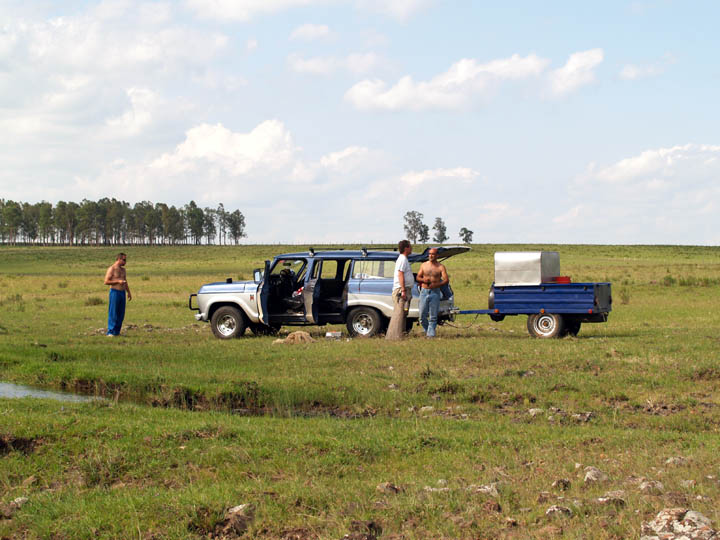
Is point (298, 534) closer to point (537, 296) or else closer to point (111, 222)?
point (537, 296)

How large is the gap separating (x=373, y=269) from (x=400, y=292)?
1645 mm

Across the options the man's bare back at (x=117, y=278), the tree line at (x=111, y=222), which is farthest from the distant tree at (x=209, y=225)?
the man's bare back at (x=117, y=278)

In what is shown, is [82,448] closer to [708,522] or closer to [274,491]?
[274,491]

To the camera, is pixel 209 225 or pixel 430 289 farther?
pixel 209 225

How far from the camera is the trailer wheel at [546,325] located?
1747 cm

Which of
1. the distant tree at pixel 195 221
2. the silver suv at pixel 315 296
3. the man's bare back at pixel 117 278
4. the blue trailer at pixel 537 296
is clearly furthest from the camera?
the distant tree at pixel 195 221

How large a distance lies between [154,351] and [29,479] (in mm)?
8697

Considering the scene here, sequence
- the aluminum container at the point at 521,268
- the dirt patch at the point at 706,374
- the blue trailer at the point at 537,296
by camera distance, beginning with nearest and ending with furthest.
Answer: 1. the dirt patch at the point at 706,374
2. the blue trailer at the point at 537,296
3. the aluminum container at the point at 521,268

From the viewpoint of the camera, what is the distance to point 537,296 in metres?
17.4

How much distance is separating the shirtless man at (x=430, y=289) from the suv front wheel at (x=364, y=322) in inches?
47.6

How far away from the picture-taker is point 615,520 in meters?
5.78

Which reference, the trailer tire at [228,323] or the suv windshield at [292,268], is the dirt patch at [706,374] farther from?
the trailer tire at [228,323]

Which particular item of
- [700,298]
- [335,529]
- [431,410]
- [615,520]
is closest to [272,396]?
[431,410]

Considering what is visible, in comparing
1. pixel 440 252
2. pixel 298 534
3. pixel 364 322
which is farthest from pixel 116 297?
pixel 298 534
